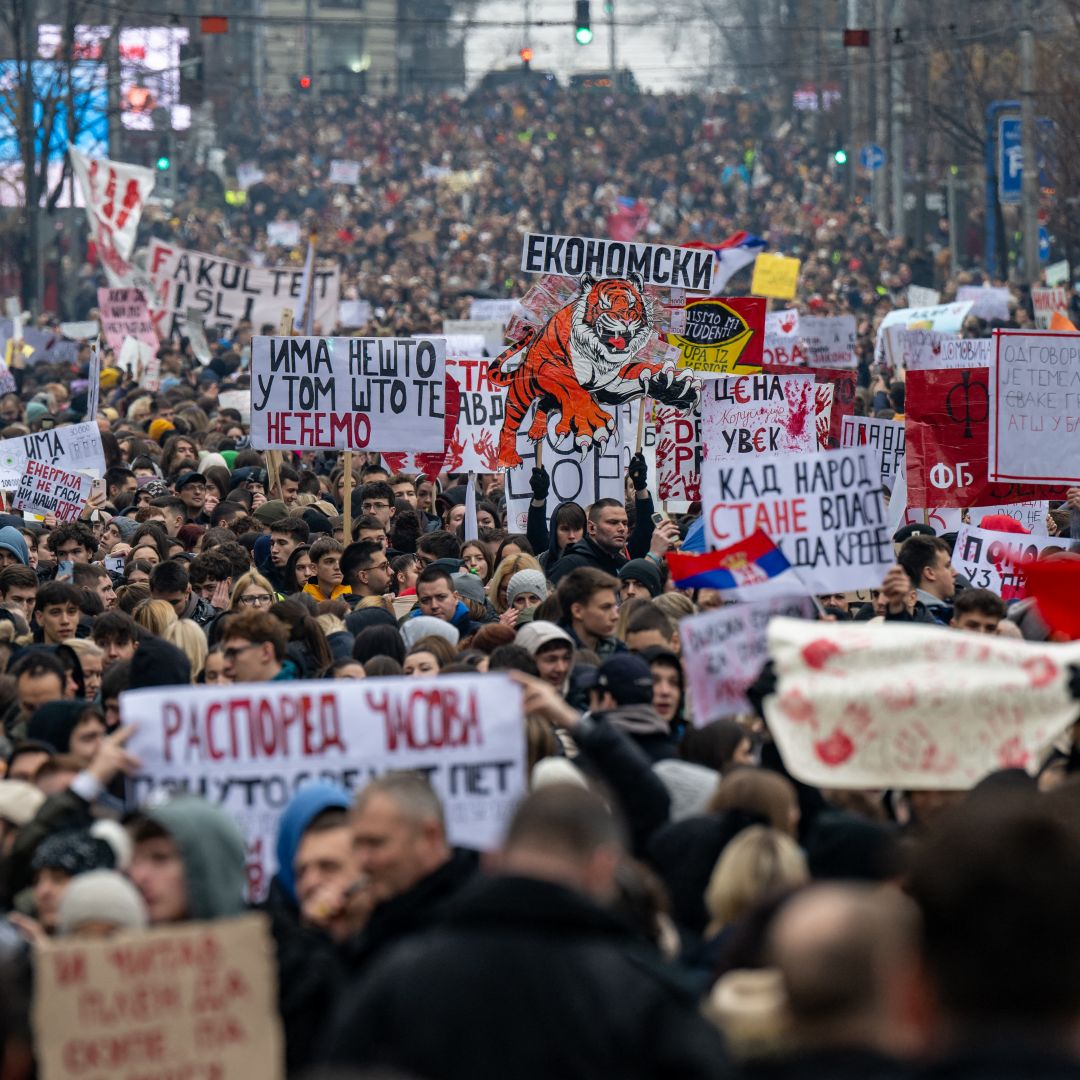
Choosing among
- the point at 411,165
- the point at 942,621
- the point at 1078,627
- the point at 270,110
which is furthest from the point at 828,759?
the point at 270,110

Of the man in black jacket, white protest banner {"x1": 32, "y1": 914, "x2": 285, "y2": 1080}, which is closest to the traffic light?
white protest banner {"x1": 32, "y1": 914, "x2": 285, "y2": 1080}

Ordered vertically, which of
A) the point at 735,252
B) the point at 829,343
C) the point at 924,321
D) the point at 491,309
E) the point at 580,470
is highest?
the point at 735,252

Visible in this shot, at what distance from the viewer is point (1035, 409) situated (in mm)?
12062

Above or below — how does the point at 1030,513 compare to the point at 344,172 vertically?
below

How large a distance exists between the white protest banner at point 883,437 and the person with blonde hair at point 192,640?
5.88m

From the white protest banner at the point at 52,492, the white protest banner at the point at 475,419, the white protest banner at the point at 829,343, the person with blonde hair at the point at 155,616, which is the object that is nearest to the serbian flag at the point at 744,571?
the person with blonde hair at the point at 155,616

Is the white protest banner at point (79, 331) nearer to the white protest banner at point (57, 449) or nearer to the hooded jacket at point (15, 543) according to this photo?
the white protest banner at point (57, 449)

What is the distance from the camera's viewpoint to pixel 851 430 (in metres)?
14.1

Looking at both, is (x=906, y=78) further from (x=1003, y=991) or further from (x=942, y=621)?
(x=1003, y=991)

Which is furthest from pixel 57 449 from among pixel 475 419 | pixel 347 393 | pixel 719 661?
pixel 719 661

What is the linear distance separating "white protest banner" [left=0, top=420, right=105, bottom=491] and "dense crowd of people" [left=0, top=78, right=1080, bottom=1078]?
35 centimetres

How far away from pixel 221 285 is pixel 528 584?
566 inches

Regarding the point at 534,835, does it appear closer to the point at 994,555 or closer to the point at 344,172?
the point at 994,555

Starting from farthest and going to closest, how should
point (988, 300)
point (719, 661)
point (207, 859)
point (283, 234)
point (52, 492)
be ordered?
point (283, 234), point (988, 300), point (52, 492), point (719, 661), point (207, 859)
